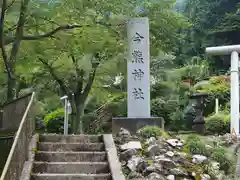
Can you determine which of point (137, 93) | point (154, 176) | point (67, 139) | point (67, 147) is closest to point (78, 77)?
point (137, 93)

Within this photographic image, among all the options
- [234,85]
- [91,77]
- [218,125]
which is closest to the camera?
[234,85]

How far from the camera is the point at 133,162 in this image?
759cm

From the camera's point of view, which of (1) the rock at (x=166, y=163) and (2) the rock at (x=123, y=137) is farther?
(2) the rock at (x=123, y=137)

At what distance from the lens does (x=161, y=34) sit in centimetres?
1473

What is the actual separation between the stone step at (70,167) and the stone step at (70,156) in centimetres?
34

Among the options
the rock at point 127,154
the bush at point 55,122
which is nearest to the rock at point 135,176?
the rock at point 127,154

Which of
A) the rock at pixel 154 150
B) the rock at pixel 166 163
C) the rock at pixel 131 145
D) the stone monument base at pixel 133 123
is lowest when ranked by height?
the rock at pixel 166 163

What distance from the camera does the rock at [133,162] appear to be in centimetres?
744

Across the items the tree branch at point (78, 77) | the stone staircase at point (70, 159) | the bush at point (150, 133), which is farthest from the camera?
the tree branch at point (78, 77)

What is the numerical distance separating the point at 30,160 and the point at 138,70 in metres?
4.92

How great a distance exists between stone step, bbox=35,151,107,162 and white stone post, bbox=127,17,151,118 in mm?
3331

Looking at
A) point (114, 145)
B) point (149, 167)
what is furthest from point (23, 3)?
point (149, 167)

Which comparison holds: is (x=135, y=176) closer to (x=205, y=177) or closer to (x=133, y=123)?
(x=205, y=177)

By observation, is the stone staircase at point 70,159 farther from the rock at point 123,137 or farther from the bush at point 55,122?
the bush at point 55,122
